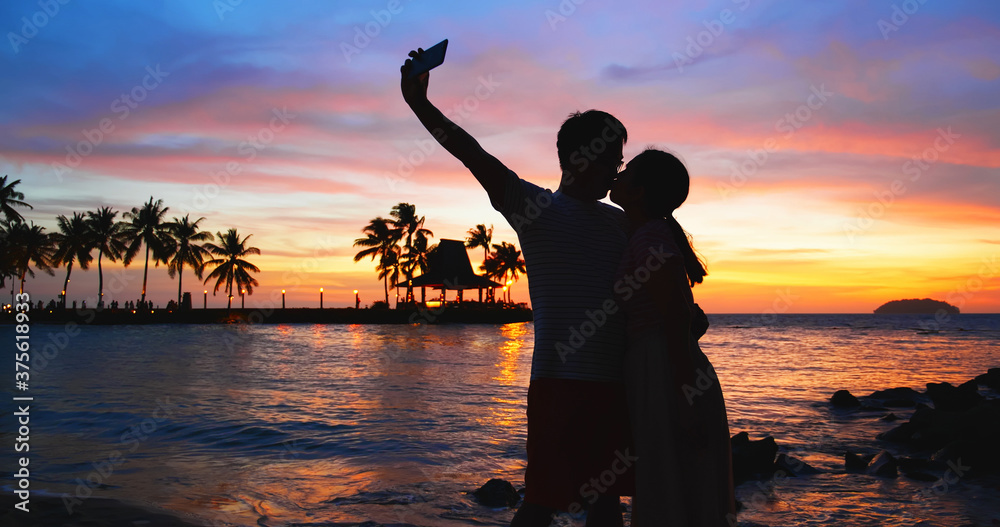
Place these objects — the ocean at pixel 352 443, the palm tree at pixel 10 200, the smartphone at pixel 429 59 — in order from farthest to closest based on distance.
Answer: the palm tree at pixel 10 200, the ocean at pixel 352 443, the smartphone at pixel 429 59

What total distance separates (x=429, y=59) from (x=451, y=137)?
25 centimetres

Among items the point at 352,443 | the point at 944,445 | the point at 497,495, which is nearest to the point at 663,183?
the point at 497,495

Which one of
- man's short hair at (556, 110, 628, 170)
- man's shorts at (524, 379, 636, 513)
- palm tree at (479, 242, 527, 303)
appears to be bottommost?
man's shorts at (524, 379, 636, 513)

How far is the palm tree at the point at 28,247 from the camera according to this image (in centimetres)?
4816

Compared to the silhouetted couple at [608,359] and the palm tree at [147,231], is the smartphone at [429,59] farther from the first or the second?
the palm tree at [147,231]

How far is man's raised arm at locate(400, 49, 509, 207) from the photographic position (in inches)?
76.9

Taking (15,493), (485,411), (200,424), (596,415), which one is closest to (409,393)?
(485,411)

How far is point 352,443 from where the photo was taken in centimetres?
748

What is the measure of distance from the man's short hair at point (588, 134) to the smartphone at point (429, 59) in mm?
507

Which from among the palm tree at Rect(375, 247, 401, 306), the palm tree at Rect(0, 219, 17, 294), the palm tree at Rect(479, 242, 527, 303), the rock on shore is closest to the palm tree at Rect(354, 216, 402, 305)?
the palm tree at Rect(375, 247, 401, 306)

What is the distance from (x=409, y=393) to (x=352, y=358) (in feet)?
27.6

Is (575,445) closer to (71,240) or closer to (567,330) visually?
(567,330)

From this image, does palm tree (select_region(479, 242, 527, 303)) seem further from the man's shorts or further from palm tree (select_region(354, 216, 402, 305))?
the man's shorts

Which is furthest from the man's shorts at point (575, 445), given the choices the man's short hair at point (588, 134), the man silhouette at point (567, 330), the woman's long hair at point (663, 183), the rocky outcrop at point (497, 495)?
the rocky outcrop at point (497, 495)
